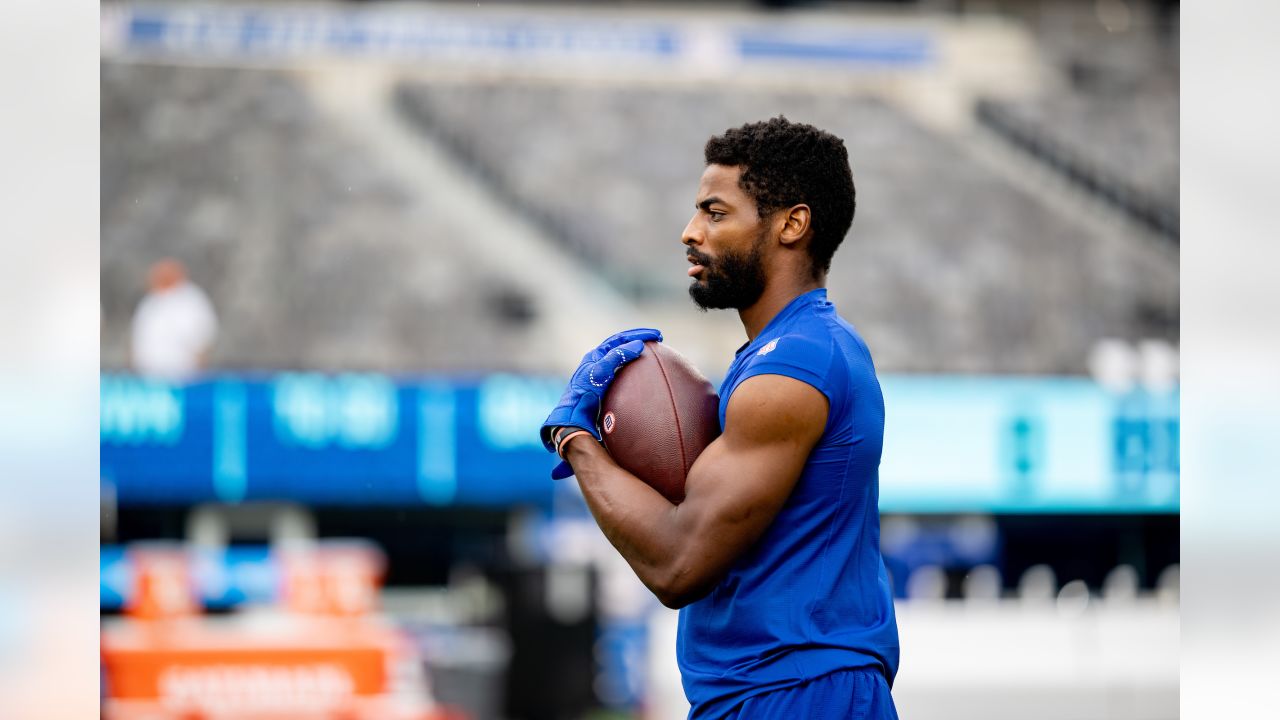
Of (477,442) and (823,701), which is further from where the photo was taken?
(477,442)

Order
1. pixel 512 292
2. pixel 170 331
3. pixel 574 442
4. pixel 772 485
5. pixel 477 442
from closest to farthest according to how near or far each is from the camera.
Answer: pixel 772 485 → pixel 574 442 → pixel 477 442 → pixel 170 331 → pixel 512 292

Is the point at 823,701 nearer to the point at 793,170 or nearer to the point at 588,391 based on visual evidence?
the point at 588,391

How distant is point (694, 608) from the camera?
2475 mm

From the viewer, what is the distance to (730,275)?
2506 mm

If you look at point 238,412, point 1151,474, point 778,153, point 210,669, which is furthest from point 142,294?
point 778,153

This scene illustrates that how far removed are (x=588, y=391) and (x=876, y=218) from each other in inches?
594

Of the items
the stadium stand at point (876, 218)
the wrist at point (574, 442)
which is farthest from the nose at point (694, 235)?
the stadium stand at point (876, 218)

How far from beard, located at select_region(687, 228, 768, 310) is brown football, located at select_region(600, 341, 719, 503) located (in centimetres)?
17

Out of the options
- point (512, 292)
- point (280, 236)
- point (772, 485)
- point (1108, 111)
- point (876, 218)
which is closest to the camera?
point (772, 485)

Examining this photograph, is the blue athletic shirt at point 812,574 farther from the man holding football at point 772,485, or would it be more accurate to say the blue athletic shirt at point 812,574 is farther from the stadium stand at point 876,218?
the stadium stand at point 876,218

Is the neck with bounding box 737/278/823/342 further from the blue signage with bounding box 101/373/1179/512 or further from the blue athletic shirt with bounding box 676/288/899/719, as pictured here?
the blue signage with bounding box 101/373/1179/512

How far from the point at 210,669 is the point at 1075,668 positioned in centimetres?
556

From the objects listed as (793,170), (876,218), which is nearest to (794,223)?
(793,170)

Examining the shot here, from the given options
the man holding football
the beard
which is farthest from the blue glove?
the beard
